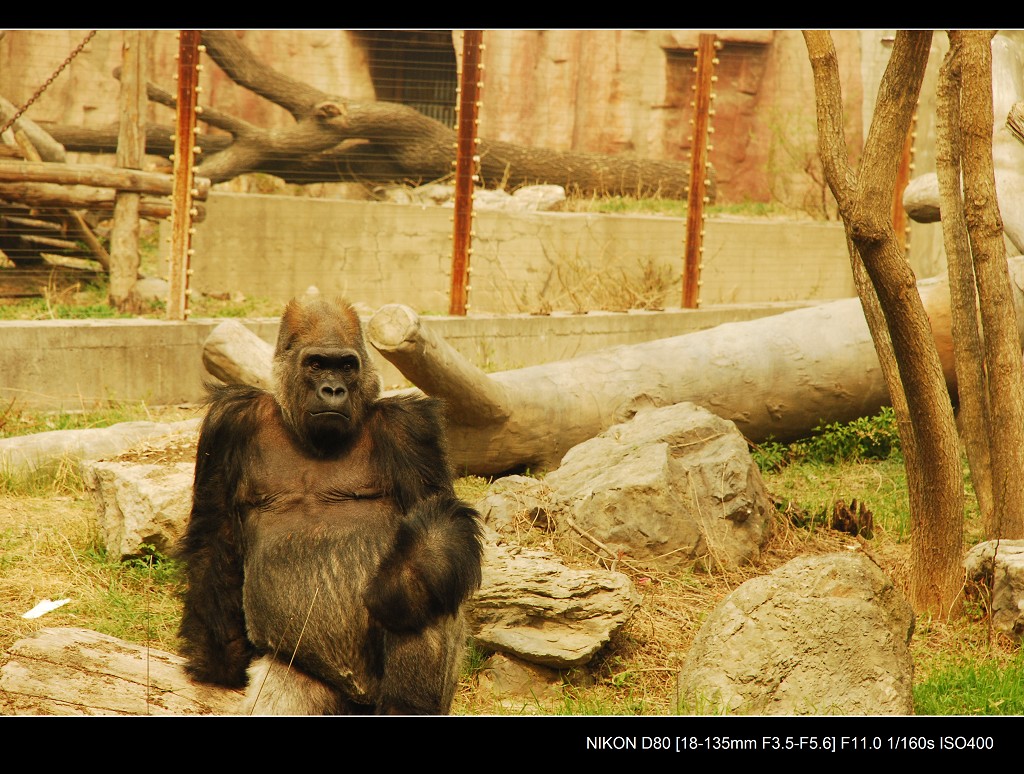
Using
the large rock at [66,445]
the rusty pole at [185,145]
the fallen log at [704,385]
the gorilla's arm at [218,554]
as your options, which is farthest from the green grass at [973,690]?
the rusty pole at [185,145]

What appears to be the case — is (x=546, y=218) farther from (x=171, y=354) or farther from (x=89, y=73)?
(x=89, y=73)

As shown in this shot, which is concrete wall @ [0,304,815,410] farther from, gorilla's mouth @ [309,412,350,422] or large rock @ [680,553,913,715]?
large rock @ [680,553,913,715]

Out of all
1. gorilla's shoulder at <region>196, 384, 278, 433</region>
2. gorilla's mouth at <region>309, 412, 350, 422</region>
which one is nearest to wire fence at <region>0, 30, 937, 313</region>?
gorilla's shoulder at <region>196, 384, 278, 433</region>

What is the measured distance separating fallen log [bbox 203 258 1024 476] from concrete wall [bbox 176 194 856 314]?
2.96 meters

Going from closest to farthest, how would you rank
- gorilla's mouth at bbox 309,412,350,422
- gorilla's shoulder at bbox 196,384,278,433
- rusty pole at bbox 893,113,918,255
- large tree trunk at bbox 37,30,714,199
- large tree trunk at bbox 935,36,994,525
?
gorilla's mouth at bbox 309,412,350,422
gorilla's shoulder at bbox 196,384,278,433
large tree trunk at bbox 935,36,994,525
rusty pole at bbox 893,113,918,255
large tree trunk at bbox 37,30,714,199

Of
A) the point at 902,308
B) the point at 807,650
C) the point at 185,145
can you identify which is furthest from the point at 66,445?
the point at 902,308

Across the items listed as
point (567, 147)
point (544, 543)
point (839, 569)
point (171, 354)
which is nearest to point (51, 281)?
point (171, 354)

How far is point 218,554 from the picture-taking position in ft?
12.6

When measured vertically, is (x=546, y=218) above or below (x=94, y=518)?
above

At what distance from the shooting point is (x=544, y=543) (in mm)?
5242

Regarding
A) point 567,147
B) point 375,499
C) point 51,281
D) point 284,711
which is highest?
point 567,147

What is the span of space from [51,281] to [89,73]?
7.78m

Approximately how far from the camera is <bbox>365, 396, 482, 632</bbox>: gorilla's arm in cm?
351

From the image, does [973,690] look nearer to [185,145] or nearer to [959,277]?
[959,277]
